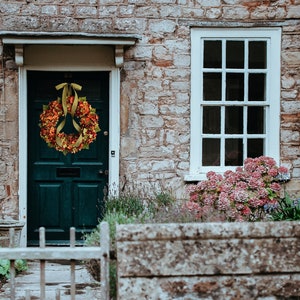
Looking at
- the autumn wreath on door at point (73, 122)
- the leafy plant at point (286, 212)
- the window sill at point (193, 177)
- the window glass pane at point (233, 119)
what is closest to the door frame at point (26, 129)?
the autumn wreath on door at point (73, 122)

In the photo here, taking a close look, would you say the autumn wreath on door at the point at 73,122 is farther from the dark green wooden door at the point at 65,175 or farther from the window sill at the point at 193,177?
the window sill at the point at 193,177

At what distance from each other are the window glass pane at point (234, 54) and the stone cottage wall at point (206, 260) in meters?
4.27

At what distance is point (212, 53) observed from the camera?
8398mm

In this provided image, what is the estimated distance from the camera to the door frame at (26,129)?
8.24 m

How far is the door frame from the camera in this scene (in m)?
8.24

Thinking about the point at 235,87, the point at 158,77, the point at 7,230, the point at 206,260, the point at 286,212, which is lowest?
the point at 7,230

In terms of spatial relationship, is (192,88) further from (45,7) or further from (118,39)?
(45,7)

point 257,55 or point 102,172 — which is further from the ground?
point 257,55

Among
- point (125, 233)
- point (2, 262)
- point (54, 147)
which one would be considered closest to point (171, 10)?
point (54, 147)

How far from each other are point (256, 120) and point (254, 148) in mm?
393

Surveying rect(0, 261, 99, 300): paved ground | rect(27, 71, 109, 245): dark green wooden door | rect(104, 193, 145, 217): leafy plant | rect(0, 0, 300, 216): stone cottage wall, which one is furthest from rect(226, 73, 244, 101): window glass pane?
rect(0, 261, 99, 300): paved ground

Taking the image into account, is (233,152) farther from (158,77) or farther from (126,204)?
(126,204)

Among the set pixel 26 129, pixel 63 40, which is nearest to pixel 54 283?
pixel 26 129

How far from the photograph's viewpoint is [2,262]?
6828mm
